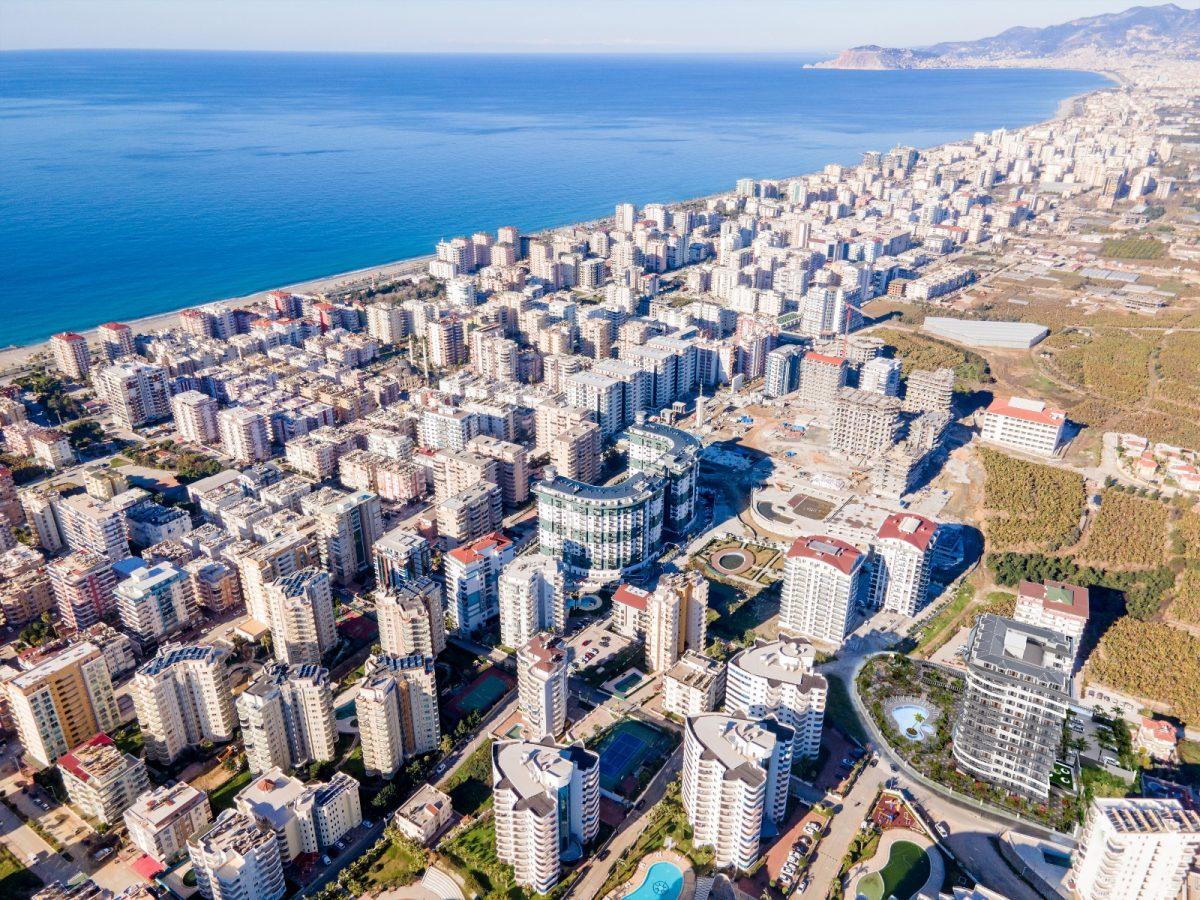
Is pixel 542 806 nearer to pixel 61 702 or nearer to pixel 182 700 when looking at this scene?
pixel 182 700

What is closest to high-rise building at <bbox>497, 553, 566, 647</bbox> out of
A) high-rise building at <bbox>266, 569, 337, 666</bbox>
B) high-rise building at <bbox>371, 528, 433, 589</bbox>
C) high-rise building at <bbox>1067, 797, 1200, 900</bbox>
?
high-rise building at <bbox>371, 528, 433, 589</bbox>

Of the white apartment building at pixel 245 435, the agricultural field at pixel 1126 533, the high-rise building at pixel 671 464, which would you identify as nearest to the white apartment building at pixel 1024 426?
the agricultural field at pixel 1126 533

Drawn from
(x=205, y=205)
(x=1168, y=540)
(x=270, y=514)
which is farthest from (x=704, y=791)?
(x=205, y=205)

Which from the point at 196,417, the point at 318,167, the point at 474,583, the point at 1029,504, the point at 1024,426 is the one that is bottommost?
the point at 1029,504

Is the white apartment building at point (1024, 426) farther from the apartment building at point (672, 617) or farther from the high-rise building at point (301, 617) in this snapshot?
the high-rise building at point (301, 617)

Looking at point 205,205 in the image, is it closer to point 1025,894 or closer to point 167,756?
point 167,756

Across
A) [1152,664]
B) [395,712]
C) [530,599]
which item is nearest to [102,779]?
[395,712]
